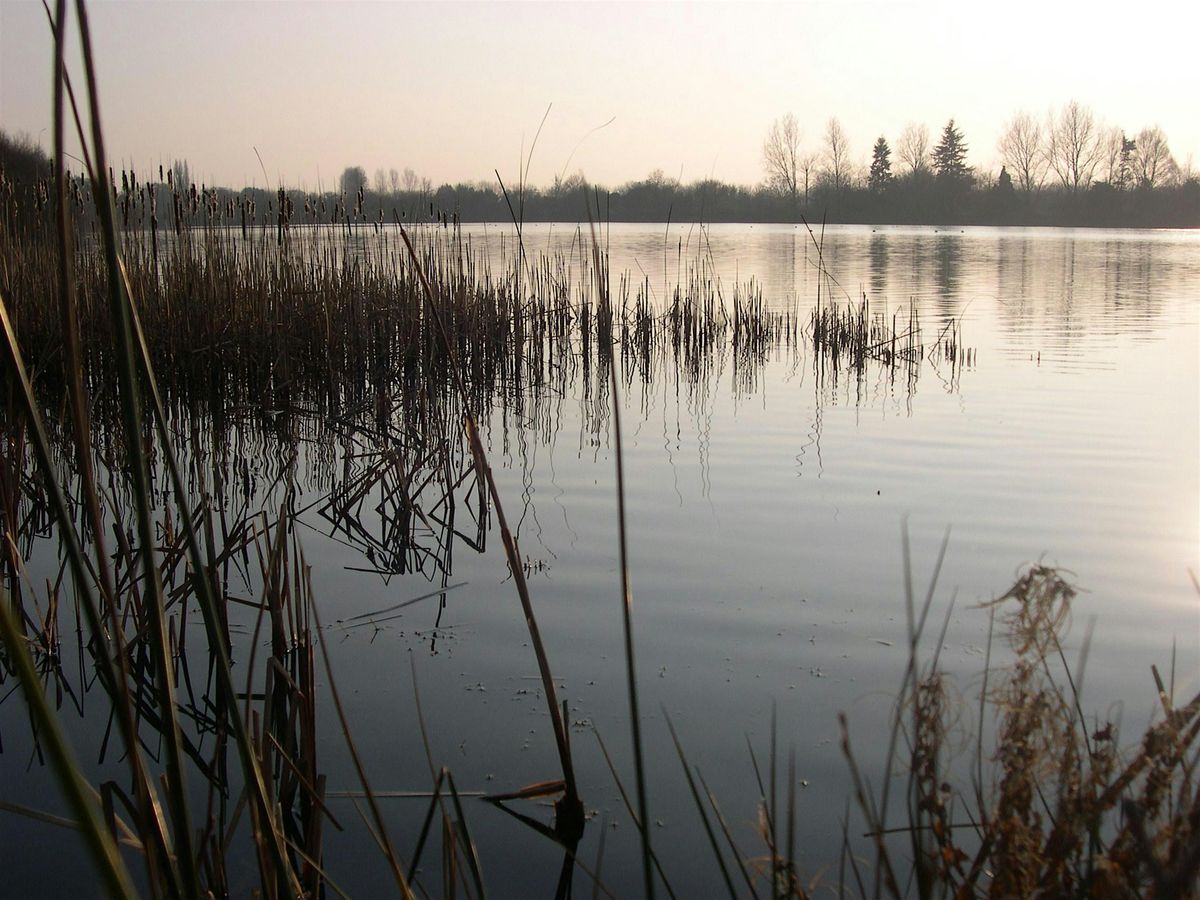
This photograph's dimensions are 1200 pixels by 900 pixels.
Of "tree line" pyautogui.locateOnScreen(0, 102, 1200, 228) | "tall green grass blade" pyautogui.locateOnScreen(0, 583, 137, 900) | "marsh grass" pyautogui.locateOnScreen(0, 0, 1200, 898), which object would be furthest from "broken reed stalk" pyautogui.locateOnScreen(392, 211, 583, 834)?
"tree line" pyautogui.locateOnScreen(0, 102, 1200, 228)

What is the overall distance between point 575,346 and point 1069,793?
7.68m

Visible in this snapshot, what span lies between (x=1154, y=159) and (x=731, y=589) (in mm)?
51712

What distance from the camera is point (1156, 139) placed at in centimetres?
4547

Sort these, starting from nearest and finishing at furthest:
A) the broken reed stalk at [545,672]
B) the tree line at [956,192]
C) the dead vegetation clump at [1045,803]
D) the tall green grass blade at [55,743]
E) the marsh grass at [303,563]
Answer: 1. the tall green grass blade at [55,743]
2. the marsh grass at [303,563]
3. the dead vegetation clump at [1045,803]
4. the broken reed stalk at [545,672]
5. the tree line at [956,192]

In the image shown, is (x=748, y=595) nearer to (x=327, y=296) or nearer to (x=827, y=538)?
(x=827, y=538)

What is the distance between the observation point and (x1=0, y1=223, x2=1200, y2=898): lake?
1.84m

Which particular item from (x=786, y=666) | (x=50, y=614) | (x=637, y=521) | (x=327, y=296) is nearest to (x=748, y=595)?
(x=786, y=666)

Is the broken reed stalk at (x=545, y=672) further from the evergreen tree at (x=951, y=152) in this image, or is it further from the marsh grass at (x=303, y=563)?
the evergreen tree at (x=951, y=152)

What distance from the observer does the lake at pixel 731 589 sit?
184 cm

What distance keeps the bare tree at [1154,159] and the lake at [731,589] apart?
152 feet

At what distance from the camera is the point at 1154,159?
150 feet

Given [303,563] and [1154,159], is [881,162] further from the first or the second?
[303,563]

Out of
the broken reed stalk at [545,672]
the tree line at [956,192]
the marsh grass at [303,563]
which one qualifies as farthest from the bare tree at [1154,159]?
the broken reed stalk at [545,672]

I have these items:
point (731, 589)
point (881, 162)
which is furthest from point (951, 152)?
point (731, 589)
